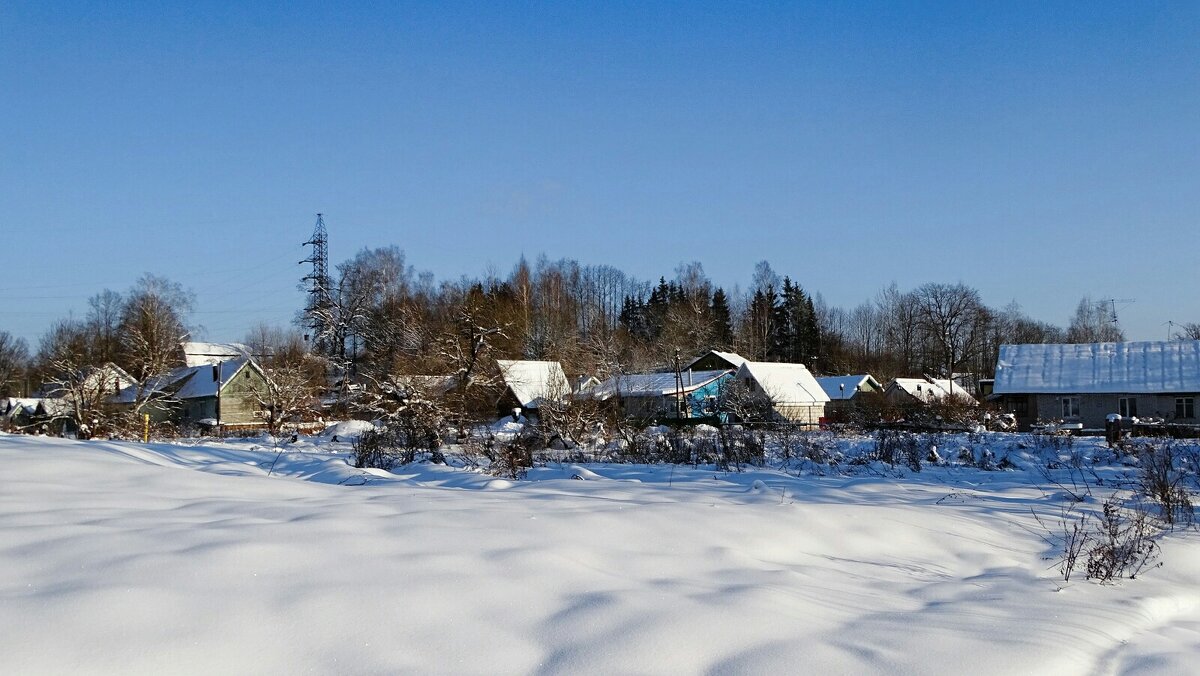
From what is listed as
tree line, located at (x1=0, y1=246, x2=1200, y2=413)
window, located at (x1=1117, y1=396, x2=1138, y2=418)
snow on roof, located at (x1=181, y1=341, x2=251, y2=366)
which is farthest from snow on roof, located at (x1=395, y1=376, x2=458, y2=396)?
snow on roof, located at (x1=181, y1=341, x2=251, y2=366)

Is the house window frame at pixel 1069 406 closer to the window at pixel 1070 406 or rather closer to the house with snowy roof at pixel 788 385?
the window at pixel 1070 406

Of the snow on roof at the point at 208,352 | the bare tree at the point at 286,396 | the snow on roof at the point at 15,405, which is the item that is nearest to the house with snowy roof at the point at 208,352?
the snow on roof at the point at 208,352

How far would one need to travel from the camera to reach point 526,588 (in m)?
4.43

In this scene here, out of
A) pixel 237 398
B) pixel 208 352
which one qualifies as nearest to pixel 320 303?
→ pixel 237 398

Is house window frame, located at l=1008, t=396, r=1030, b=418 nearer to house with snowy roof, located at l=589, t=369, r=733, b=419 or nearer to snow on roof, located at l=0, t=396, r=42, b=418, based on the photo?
house with snowy roof, located at l=589, t=369, r=733, b=419

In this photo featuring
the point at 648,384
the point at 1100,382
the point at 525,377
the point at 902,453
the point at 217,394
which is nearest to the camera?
the point at 902,453

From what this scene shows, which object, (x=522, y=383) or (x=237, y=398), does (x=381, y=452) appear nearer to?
(x=522, y=383)

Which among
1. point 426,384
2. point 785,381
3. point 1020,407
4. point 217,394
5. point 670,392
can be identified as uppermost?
point 426,384

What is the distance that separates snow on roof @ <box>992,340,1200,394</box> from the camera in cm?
3897

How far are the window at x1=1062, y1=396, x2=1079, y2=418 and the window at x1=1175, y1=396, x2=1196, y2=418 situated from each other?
4.01 metres

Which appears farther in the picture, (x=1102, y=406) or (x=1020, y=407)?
(x=1020, y=407)

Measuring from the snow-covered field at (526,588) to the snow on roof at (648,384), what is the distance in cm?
1975

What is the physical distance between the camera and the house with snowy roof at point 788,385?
4568cm

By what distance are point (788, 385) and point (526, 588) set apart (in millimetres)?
45588
